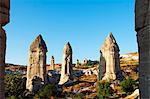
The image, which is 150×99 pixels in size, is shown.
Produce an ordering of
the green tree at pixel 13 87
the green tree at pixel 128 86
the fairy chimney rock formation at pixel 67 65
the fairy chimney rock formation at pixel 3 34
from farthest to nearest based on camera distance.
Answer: the fairy chimney rock formation at pixel 67 65 < the green tree at pixel 128 86 < the green tree at pixel 13 87 < the fairy chimney rock formation at pixel 3 34

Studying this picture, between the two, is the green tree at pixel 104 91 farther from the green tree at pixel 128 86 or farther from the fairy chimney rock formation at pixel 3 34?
the fairy chimney rock formation at pixel 3 34

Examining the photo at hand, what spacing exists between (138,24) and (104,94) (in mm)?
38257

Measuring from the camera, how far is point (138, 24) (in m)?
8.62

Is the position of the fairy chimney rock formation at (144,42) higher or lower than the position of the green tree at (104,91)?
higher

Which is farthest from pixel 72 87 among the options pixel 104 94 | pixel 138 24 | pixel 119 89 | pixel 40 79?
pixel 138 24

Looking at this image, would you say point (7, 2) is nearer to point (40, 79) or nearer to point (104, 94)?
point (104, 94)

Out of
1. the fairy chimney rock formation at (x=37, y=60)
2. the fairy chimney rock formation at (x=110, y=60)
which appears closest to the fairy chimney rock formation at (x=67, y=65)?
the fairy chimney rock formation at (x=37, y=60)

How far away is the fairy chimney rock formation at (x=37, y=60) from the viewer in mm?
59562

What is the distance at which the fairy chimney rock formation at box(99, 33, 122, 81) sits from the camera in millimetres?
61156

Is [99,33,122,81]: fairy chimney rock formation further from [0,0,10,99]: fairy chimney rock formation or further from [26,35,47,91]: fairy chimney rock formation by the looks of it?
[0,0,10,99]: fairy chimney rock formation

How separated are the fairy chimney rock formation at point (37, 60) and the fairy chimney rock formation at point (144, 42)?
50482mm

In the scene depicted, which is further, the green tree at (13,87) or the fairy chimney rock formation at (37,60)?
the fairy chimney rock formation at (37,60)

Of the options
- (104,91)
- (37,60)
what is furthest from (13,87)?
(37,60)

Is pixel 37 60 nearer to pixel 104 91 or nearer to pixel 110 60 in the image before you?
pixel 110 60
